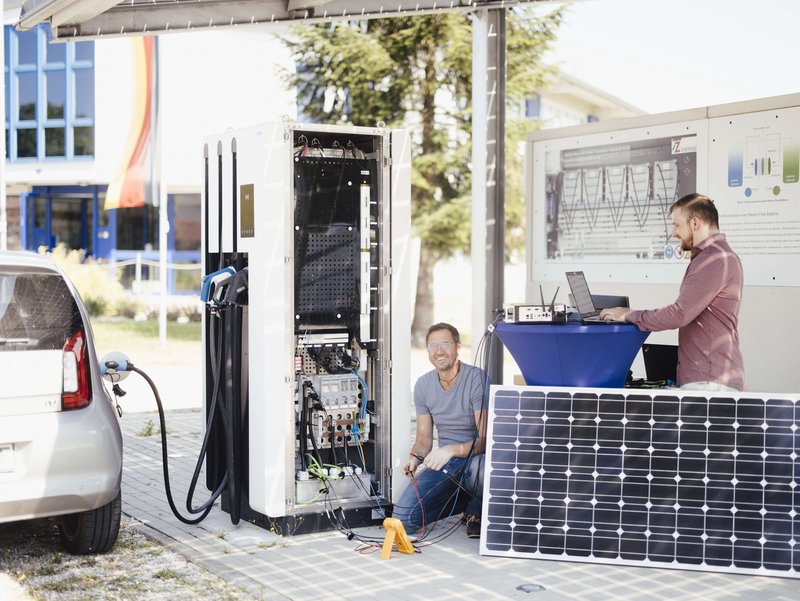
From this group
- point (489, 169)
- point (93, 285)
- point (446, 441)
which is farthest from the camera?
point (93, 285)

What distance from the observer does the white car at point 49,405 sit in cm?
537

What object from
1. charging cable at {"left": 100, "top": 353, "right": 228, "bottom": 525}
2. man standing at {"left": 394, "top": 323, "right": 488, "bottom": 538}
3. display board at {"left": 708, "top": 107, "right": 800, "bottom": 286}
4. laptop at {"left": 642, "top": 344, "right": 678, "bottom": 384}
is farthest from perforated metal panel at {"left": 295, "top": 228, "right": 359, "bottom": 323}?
display board at {"left": 708, "top": 107, "right": 800, "bottom": 286}

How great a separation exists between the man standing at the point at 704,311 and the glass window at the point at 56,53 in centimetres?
2404

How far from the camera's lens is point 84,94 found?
2706 centimetres

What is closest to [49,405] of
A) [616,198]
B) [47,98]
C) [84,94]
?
[616,198]

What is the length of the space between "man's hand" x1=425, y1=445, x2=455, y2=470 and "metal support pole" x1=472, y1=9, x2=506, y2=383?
2.15 m

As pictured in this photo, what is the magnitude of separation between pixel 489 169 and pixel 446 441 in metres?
2.82

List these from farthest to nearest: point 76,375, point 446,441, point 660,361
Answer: point 660,361 < point 446,441 < point 76,375

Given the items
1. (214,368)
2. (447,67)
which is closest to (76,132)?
(447,67)

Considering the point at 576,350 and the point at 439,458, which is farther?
the point at 439,458

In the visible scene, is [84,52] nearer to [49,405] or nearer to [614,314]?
[49,405]

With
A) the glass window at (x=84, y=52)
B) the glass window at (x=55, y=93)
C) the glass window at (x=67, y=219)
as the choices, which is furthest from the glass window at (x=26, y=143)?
the glass window at (x=84, y=52)

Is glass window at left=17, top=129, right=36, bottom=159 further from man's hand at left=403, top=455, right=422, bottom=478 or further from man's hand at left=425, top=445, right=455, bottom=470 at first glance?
man's hand at left=425, top=445, right=455, bottom=470

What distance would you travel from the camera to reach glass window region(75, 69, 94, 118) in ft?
88.3
